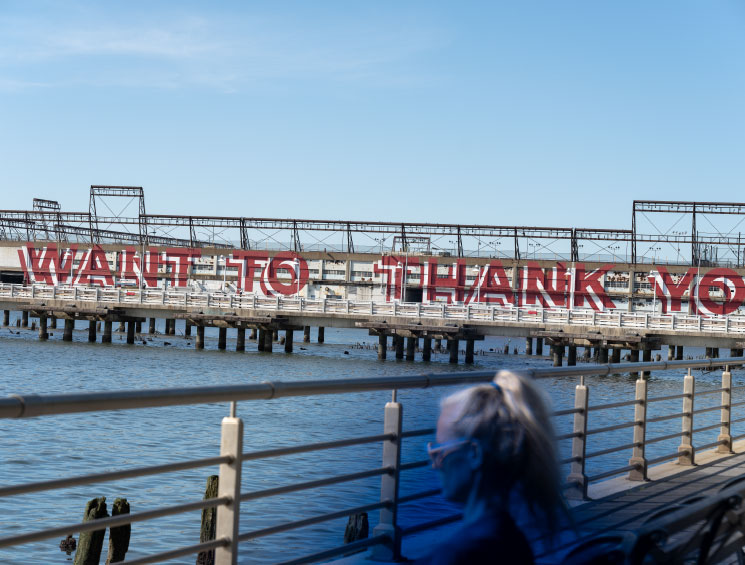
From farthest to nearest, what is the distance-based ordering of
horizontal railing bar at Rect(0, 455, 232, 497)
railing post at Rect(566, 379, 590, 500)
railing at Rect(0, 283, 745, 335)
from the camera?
railing at Rect(0, 283, 745, 335), railing post at Rect(566, 379, 590, 500), horizontal railing bar at Rect(0, 455, 232, 497)

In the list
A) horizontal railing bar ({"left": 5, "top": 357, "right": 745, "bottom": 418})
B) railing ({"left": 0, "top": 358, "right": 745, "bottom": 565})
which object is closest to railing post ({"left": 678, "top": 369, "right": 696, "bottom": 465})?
railing ({"left": 0, "top": 358, "right": 745, "bottom": 565})

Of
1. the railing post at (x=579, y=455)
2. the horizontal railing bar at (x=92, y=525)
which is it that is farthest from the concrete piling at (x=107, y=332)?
the horizontal railing bar at (x=92, y=525)

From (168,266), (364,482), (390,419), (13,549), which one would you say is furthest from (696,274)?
(390,419)

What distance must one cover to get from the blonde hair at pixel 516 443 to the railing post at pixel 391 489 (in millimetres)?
2812

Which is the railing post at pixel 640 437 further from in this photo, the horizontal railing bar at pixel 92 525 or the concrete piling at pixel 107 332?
the concrete piling at pixel 107 332

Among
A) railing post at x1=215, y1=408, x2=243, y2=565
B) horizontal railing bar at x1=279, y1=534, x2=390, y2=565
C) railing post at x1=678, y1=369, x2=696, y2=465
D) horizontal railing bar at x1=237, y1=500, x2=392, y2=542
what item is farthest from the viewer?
railing post at x1=678, y1=369, x2=696, y2=465

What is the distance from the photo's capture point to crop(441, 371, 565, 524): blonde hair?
89.4 inches

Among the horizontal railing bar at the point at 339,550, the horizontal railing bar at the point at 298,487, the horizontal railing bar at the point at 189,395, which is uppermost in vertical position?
the horizontal railing bar at the point at 189,395

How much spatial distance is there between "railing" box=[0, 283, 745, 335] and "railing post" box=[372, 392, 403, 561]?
39524 mm

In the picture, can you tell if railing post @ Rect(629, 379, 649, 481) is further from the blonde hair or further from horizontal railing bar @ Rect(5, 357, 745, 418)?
the blonde hair

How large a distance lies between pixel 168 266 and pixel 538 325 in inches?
1355

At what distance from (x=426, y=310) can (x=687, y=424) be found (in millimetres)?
38720

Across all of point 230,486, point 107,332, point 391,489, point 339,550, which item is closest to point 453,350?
point 107,332

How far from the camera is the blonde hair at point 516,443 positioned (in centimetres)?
227
